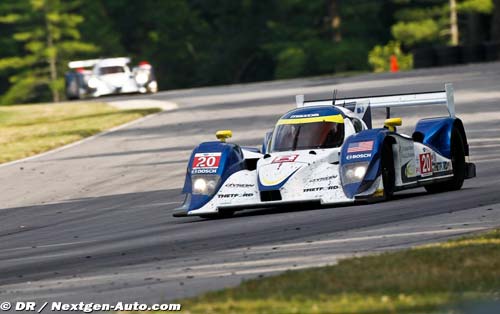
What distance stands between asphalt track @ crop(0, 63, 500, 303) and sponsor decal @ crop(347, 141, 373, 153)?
64cm

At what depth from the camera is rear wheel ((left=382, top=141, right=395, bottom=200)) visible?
49.5ft

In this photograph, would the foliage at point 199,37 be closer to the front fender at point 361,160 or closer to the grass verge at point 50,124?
the grass verge at point 50,124

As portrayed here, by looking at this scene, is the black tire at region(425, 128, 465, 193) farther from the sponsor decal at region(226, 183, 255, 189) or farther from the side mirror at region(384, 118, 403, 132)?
the sponsor decal at region(226, 183, 255, 189)

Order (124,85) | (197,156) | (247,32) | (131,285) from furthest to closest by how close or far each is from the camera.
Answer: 1. (247,32)
2. (124,85)
3. (197,156)
4. (131,285)

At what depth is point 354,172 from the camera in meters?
14.7

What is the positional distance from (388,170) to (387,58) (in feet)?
199

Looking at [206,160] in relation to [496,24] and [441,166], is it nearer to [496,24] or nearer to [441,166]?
[441,166]

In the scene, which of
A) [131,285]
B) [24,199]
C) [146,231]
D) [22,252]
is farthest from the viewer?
[24,199]

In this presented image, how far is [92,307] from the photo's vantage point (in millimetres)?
9531

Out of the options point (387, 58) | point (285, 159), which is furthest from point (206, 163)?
point (387, 58)

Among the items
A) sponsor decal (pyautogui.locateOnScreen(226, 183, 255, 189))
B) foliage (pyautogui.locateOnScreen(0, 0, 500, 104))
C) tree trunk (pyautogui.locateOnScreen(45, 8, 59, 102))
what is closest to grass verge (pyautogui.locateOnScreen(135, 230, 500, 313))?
sponsor decal (pyautogui.locateOnScreen(226, 183, 255, 189))

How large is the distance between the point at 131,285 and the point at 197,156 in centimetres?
544

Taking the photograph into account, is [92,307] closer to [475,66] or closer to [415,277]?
[415,277]

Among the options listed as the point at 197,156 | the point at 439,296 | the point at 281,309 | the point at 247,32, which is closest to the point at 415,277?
the point at 439,296
